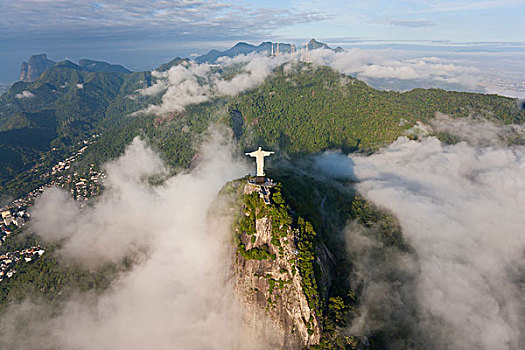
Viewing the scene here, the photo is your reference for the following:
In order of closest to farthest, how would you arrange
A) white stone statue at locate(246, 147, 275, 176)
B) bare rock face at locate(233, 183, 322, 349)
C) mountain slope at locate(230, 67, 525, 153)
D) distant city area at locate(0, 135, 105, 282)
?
bare rock face at locate(233, 183, 322, 349)
white stone statue at locate(246, 147, 275, 176)
distant city area at locate(0, 135, 105, 282)
mountain slope at locate(230, 67, 525, 153)

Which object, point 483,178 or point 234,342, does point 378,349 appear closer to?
point 234,342

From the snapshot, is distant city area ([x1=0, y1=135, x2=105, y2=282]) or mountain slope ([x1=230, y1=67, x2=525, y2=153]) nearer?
distant city area ([x1=0, y1=135, x2=105, y2=282])

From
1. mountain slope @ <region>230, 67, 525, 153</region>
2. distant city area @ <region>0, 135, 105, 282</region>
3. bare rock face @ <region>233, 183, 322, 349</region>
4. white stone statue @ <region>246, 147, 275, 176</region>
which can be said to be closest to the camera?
bare rock face @ <region>233, 183, 322, 349</region>

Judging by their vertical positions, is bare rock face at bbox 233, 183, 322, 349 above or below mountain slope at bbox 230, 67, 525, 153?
below

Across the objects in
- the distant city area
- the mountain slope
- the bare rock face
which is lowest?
the distant city area

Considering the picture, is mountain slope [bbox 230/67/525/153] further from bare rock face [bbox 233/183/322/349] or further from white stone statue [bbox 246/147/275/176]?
bare rock face [bbox 233/183/322/349]

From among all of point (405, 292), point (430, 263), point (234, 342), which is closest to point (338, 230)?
point (405, 292)

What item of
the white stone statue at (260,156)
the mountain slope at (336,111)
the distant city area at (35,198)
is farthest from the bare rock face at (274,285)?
the mountain slope at (336,111)

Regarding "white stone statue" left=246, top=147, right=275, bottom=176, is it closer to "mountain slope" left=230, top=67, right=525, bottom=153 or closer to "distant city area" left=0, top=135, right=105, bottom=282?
"distant city area" left=0, top=135, right=105, bottom=282

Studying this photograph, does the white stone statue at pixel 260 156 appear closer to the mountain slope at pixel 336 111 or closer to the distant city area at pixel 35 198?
the distant city area at pixel 35 198

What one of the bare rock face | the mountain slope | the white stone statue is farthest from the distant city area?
the white stone statue
